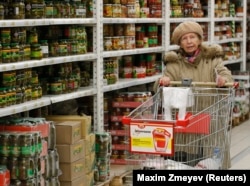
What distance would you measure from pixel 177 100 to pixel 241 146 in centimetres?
410

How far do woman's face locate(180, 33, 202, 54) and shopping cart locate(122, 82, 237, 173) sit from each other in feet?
1.24

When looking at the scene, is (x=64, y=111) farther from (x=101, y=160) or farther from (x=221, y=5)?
(x=221, y=5)

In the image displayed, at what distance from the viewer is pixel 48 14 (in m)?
5.54

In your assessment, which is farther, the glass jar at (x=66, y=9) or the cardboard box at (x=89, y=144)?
the glass jar at (x=66, y=9)

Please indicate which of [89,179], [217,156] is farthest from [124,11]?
[217,156]

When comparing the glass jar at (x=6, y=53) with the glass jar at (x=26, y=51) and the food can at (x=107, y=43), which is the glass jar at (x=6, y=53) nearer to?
the glass jar at (x=26, y=51)

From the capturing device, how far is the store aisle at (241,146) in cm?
717

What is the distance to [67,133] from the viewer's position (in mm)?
5328

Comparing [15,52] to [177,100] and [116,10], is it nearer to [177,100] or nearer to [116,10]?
[177,100]

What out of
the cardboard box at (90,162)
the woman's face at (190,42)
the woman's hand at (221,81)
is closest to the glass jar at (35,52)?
the cardboard box at (90,162)

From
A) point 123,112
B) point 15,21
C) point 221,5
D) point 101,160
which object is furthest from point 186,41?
point 221,5

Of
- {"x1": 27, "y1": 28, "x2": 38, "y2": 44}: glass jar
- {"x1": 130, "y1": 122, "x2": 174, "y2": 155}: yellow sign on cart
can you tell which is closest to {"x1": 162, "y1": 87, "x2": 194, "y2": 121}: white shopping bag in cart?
{"x1": 130, "y1": 122, "x2": 174, "y2": 155}: yellow sign on cart

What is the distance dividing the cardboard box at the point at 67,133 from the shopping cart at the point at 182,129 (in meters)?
1.03

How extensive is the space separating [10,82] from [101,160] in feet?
4.52
